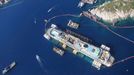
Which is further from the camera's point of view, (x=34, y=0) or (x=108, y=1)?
(x=34, y=0)

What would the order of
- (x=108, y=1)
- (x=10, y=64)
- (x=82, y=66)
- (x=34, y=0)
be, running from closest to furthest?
1. (x=82, y=66)
2. (x=10, y=64)
3. (x=108, y=1)
4. (x=34, y=0)

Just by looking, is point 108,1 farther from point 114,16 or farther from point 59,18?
point 59,18

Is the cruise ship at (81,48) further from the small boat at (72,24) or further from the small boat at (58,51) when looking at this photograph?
the small boat at (72,24)

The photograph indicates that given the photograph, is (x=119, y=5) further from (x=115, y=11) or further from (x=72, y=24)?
(x=72, y=24)

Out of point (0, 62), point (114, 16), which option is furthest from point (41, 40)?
point (114, 16)

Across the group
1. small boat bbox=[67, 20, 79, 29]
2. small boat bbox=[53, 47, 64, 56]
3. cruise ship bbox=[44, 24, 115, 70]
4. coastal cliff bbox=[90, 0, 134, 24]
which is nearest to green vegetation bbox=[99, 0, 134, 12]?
coastal cliff bbox=[90, 0, 134, 24]

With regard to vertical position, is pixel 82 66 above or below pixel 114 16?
below

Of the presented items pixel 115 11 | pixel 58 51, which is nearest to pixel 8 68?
pixel 58 51
